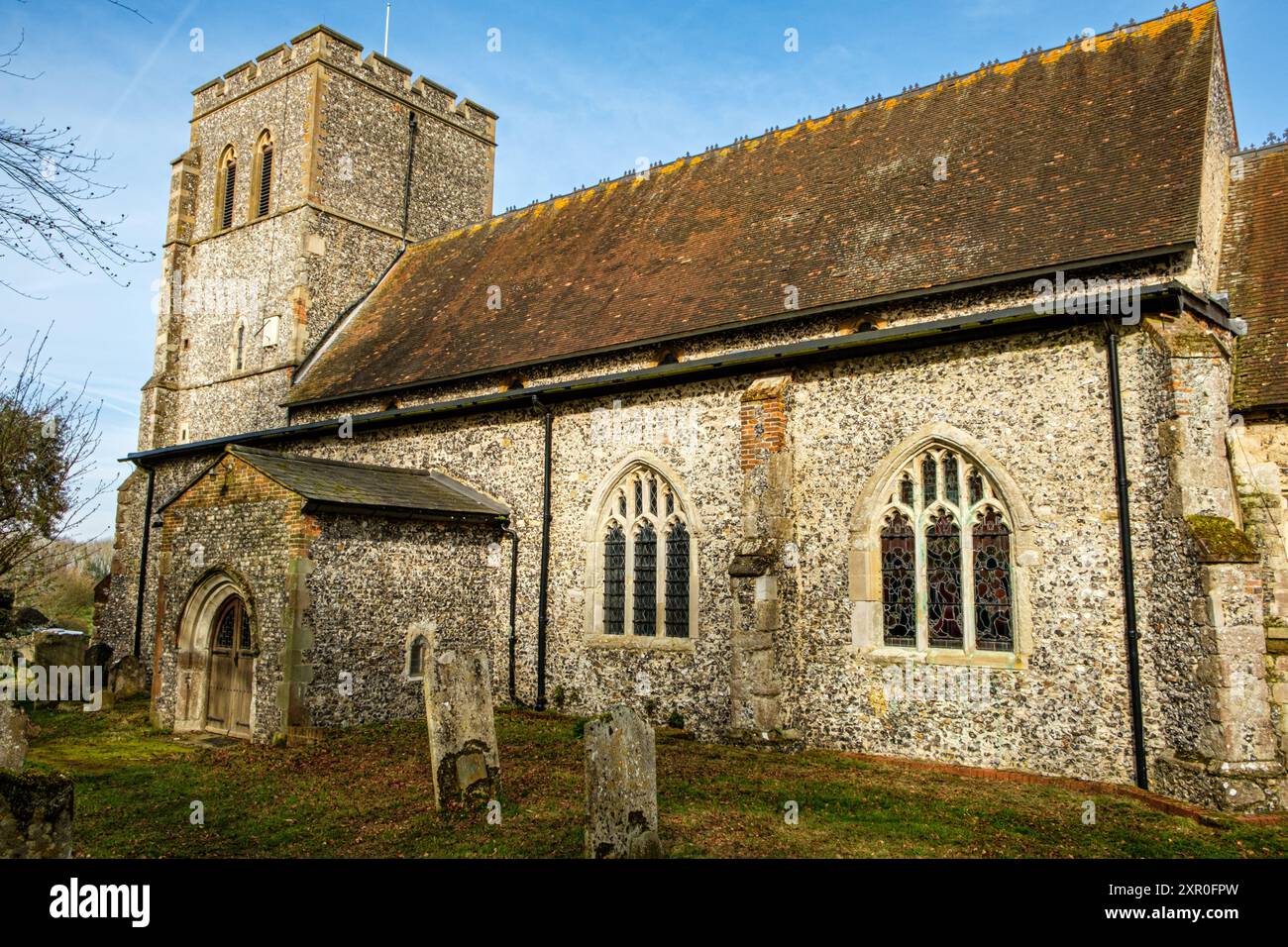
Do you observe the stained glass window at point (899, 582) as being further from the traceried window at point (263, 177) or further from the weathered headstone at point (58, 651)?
the traceried window at point (263, 177)

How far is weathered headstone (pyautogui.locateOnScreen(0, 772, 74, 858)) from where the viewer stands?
159 inches

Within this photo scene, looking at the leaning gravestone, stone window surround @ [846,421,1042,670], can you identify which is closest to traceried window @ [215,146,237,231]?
the leaning gravestone

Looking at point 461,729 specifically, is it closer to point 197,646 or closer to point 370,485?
point 370,485

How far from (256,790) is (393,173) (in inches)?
729

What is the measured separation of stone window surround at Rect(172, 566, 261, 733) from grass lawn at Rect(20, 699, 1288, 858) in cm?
164

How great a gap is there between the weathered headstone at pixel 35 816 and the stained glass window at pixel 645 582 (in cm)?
948

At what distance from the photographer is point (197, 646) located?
528 inches

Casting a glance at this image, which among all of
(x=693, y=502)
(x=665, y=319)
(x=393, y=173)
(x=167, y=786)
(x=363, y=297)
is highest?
(x=393, y=173)

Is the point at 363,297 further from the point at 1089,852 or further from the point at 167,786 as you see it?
the point at 1089,852

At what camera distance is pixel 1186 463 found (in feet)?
30.3

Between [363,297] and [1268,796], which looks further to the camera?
[363,297]

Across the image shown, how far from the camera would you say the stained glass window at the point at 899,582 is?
36.0 feet

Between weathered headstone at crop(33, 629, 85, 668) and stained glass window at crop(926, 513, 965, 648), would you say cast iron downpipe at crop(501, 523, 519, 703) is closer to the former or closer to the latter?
stained glass window at crop(926, 513, 965, 648)
